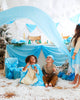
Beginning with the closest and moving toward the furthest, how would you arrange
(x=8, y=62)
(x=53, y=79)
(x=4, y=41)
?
(x=53, y=79), (x=8, y=62), (x=4, y=41)

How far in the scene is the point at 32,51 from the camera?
181 inches

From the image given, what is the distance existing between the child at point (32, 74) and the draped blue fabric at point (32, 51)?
1.77 meters

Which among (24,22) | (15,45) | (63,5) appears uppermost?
(63,5)

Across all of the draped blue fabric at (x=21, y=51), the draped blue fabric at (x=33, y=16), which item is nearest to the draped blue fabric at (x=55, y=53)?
the draped blue fabric at (x=21, y=51)

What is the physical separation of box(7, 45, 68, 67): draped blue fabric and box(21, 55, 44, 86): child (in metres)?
1.77

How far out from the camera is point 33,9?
241 centimetres

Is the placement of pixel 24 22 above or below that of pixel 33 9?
above

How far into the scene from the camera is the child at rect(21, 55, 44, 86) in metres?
2.61

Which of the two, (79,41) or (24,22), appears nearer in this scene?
(79,41)

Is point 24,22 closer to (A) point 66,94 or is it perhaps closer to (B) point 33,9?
(B) point 33,9

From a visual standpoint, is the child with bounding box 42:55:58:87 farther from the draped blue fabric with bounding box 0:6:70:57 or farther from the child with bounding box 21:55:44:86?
the draped blue fabric with bounding box 0:6:70:57

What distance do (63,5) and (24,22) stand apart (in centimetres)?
222

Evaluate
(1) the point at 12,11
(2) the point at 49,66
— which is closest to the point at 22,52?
(2) the point at 49,66

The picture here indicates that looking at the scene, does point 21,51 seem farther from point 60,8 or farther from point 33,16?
point 60,8
